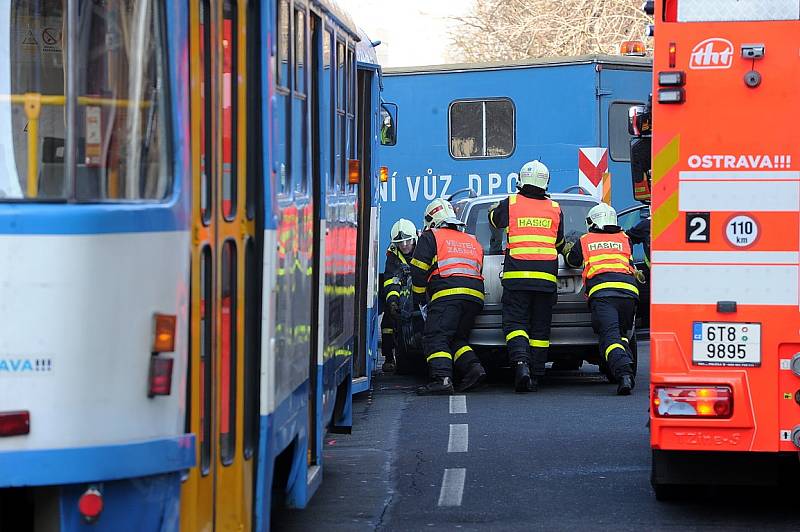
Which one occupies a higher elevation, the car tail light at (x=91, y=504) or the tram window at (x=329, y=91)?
the tram window at (x=329, y=91)

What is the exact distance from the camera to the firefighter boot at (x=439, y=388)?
44.2 ft

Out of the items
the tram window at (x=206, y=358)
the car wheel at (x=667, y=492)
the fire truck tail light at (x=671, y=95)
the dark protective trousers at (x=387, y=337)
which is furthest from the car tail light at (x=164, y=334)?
the dark protective trousers at (x=387, y=337)

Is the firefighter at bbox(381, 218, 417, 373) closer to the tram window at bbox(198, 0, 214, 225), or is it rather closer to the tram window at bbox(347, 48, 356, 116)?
the tram window at bbox(347, 48, 356, 116)

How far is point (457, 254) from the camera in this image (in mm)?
13336

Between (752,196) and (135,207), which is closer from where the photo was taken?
(135,207)

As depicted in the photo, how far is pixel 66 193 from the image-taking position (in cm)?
504

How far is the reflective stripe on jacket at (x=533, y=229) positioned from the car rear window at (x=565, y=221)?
111 cm

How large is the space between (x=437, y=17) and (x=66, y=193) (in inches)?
1289

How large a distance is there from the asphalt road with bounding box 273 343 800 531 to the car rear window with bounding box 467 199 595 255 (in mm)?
1789

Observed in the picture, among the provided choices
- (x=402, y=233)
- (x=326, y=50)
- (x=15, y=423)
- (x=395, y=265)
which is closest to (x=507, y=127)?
(x=402, y=233)

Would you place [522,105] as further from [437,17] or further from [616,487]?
[437,17]

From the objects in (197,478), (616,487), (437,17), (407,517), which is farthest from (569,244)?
(437,17)

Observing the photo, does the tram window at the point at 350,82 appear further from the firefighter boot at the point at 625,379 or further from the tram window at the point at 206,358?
the tram window at the point at 206,358

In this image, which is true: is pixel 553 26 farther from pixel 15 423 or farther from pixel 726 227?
pixel 15 423
